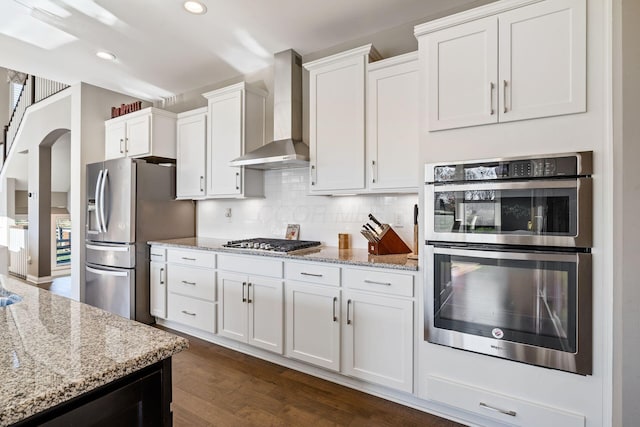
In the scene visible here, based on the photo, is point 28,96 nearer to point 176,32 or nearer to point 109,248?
point 109,248

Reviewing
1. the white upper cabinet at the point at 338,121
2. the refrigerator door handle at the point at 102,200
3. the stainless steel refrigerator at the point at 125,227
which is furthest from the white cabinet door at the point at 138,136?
the white upper cabinet at the point at 338,121

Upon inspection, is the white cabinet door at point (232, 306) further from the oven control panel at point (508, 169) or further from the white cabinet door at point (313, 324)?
the oven control panel at point (508, 169)

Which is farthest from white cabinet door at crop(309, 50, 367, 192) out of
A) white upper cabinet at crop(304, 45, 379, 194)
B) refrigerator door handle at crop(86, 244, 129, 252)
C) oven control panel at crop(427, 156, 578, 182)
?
refrigerator door handle at crop(86, 244, 129, 252)

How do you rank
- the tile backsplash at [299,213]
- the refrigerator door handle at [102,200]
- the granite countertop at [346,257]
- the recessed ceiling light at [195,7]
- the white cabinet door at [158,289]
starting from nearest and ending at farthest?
the granite countertop at [346,257] < the recessed ceiling light at [195,7] < the tile backsplash at [299,213] < the white cabinet door at [158,289] < the refrigerator door handle at [102,200]

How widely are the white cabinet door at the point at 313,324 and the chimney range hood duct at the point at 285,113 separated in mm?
1151

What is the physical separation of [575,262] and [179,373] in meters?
2.69

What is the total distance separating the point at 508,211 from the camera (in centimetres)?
177

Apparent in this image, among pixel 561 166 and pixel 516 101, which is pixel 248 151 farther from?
pixel 561 166

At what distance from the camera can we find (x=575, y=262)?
1.62 metres

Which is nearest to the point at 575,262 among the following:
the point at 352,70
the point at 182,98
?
the point at 352,70

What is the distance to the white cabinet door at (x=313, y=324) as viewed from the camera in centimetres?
234

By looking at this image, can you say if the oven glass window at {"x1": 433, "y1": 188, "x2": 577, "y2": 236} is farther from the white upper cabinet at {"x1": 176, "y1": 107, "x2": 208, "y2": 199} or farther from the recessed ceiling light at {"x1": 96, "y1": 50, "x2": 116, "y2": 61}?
the recessed ceiling light at {"x1": 96, "y1": 50, "x2": 116, "y2": 61}

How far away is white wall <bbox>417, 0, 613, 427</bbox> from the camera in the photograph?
5.17ft

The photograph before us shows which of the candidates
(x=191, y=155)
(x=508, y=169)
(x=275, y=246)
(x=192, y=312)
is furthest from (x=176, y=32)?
(x=508, y=169)
